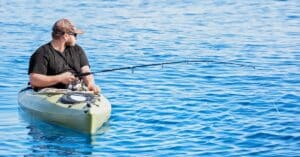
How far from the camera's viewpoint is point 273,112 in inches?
465

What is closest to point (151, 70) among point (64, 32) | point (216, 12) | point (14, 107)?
point (14, 107)

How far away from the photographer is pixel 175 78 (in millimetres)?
15086

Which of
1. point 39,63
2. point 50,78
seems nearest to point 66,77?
point 50,78

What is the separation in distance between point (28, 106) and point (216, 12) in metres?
15.3

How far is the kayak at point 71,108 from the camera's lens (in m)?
9.95

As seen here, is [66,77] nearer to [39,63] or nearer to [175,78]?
[39,63]

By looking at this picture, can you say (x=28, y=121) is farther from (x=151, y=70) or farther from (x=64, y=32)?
(x=151, y=70)

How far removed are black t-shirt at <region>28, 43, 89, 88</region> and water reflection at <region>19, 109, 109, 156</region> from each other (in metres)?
0.65

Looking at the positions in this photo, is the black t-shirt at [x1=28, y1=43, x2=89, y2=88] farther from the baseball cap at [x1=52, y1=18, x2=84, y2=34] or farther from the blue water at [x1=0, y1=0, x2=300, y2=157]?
the blue water at [x1=0, y1=0, x2=300, y2=157]

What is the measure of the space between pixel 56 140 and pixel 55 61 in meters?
1.18

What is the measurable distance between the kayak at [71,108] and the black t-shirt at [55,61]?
0.97 ft

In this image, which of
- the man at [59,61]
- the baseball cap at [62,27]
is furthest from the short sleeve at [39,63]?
the baseball cap at [62,27]

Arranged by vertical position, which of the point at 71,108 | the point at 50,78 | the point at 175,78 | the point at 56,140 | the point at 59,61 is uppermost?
the point at 59,61

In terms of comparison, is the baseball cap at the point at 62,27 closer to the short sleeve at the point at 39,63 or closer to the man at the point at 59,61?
the man at the point at 59,61
